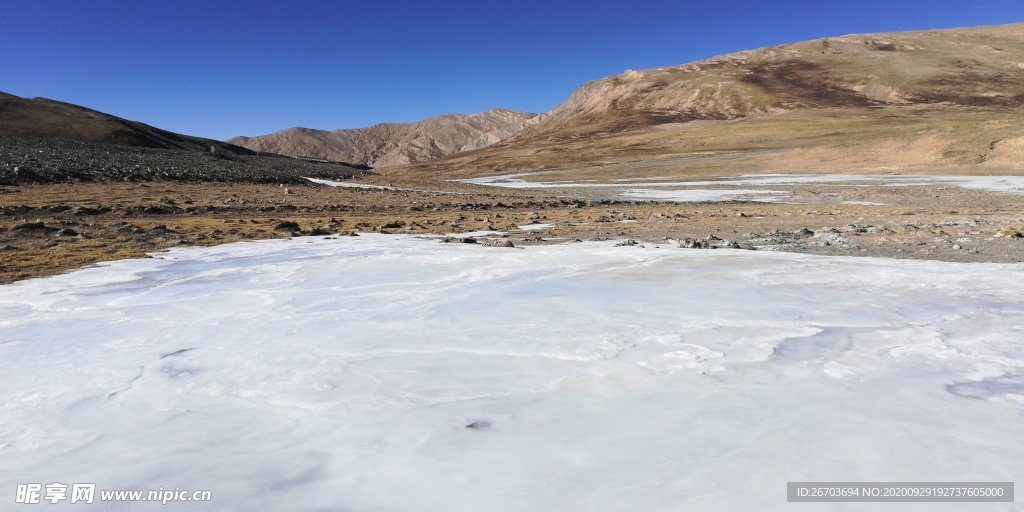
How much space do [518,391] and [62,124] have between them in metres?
90.5

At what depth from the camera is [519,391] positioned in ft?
13.9

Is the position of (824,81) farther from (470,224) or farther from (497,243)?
(497,243)

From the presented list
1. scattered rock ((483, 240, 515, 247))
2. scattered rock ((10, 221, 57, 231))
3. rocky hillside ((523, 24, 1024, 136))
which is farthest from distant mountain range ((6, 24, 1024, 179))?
scattered rock ((10, 221, 57, 231))

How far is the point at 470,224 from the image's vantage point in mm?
18328

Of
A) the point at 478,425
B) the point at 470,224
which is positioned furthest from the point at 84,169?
the point at 478,425

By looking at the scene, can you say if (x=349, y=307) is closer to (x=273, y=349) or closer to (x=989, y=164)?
(x=273, y=349)

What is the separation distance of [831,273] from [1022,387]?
4532 mm

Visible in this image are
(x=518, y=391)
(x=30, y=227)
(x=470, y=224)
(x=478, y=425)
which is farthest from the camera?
(x=470, y=224)

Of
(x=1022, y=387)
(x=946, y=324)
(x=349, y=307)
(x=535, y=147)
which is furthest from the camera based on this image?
(x=535, y=147)

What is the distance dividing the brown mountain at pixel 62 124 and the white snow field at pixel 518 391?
73.4 metres

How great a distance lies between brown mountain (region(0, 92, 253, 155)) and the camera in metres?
65.8

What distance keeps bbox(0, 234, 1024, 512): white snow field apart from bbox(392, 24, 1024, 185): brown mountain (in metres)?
42.5

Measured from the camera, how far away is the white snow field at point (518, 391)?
3.01 metres

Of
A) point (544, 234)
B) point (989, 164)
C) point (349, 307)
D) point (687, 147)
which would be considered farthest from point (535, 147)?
point (349, 307)
